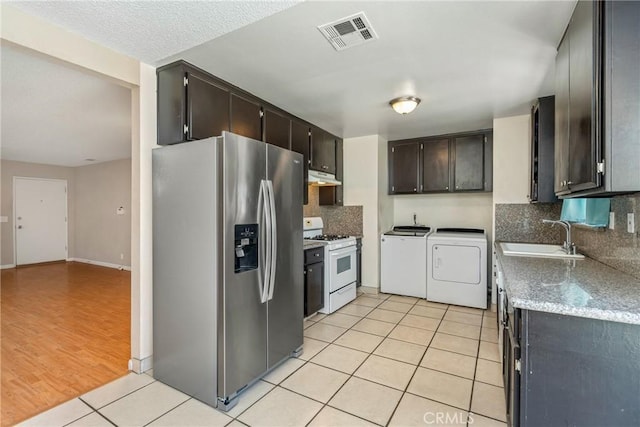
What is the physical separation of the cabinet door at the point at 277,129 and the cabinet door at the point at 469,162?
245cm

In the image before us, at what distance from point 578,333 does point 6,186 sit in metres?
9.50

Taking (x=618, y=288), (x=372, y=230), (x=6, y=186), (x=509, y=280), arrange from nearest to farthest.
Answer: (x=618, y=288)
(x=509, y=280)
(x=372, y=230)
(x=6, y=186)

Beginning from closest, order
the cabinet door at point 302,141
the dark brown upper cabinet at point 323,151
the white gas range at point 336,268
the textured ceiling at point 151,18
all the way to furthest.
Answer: the textured ceiling at point 151,18
the cabinet door at point 302,141
the white gas range at point 336,268
the dark brown upper cabinet at point 323,151

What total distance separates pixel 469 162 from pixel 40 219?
29.8ft

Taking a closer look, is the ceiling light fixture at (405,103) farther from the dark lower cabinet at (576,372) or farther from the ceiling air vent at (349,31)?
the dark lower cabinet at (576,372)

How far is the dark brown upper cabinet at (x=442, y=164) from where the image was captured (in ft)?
13.6

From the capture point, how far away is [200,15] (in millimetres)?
1753

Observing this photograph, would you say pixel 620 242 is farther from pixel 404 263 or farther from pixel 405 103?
pixel 404 263

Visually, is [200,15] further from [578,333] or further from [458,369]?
[458,369]

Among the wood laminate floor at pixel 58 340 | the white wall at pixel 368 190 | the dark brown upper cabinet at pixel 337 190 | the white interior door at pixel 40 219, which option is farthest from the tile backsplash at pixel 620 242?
the white interior door at pixel 40 219

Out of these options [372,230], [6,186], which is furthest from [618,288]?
[6,186]

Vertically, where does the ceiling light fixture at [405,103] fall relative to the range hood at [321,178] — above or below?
above

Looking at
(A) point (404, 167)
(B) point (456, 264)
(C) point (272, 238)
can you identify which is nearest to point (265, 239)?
(C) point (272, 238)

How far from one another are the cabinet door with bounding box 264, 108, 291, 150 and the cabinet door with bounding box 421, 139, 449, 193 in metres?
2.22
